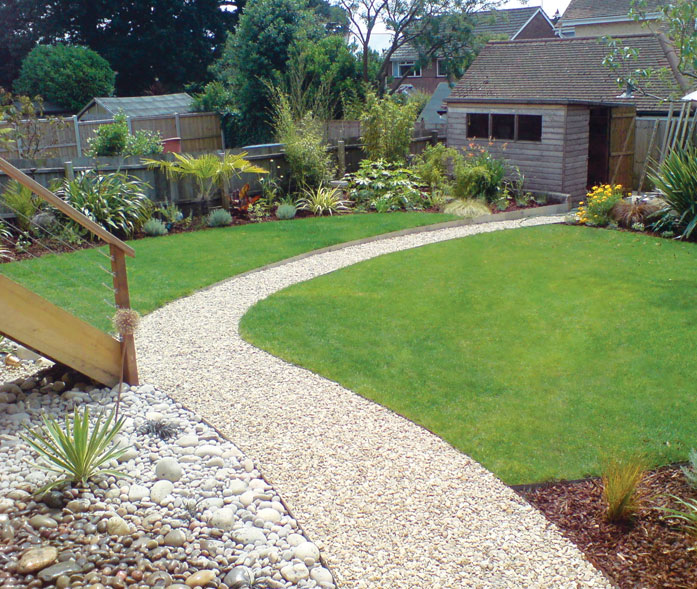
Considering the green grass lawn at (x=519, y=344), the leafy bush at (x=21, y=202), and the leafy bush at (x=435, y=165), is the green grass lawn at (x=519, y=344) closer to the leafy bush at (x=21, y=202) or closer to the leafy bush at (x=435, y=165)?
the leafy bush at (x=435, y=165)

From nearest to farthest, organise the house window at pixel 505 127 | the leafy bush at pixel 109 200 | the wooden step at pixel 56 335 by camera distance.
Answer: the wooden step at pixel 56 335 < the leafy bush at pixel 109 200 < the house window at pixel 505 127

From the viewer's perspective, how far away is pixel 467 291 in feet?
31.2

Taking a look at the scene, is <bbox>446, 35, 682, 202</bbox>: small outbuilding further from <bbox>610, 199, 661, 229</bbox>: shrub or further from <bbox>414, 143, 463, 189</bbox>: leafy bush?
<bbox>610, 199, 661, 229</bbox>: shrub

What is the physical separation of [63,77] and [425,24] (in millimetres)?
14881

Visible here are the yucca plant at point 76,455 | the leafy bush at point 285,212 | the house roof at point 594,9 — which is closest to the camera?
the yucca plant at point 76,455

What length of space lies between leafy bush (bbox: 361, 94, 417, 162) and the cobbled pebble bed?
488 inches

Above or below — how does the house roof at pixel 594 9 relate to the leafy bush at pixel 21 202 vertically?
above

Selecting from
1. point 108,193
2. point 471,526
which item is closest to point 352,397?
point 471,526

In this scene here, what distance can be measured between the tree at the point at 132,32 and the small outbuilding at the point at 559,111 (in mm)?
25468

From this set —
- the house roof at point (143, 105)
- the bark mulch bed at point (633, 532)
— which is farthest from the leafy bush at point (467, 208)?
the house roof at point (143, 105)

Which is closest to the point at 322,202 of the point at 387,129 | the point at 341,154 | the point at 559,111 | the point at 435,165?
the point at 341,154

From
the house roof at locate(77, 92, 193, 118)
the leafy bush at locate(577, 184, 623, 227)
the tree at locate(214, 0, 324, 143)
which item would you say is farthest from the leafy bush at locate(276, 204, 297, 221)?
the house roof at locate(77, 92, 193, 118)

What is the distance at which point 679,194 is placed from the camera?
41.0 feet

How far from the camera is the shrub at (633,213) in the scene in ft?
43.3
